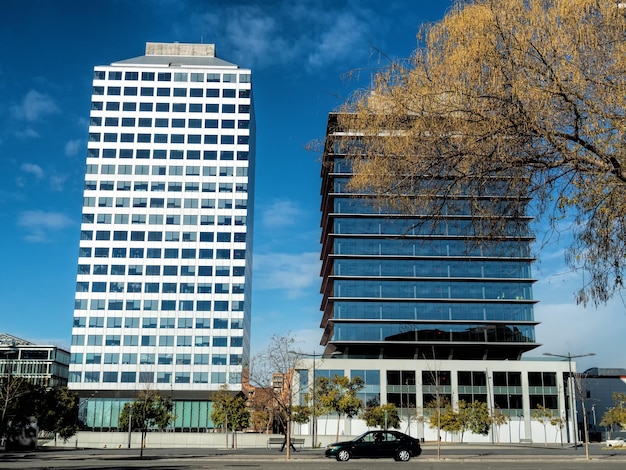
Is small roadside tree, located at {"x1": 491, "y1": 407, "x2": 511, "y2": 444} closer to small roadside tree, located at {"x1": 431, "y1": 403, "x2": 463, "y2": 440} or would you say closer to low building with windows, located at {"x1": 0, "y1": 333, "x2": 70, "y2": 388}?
small roadside tree, located at {"x1": 431, "y1": 403, "x2": 463, "y2": 440}

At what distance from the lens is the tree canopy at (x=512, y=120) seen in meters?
10.2

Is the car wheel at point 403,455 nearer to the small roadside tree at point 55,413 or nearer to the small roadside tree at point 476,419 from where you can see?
the small roadside tree at point 476,419

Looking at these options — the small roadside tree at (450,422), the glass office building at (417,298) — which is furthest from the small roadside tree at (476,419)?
the glass office building at (417,298)

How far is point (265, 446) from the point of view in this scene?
68062 millimetres

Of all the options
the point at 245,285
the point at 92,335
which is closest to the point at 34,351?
the point at 92,335

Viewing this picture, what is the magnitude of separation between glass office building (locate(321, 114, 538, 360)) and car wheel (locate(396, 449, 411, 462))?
4756cm

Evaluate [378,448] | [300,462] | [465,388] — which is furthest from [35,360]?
[378,448]

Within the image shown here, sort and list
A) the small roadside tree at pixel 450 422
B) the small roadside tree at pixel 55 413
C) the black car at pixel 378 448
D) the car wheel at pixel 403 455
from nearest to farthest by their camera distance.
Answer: the car wheel at pixel 403 455 → the black car at pixel 378 448 → the small roadside tree at pixel 55 413 → the small roadside tree at pixel 450 422

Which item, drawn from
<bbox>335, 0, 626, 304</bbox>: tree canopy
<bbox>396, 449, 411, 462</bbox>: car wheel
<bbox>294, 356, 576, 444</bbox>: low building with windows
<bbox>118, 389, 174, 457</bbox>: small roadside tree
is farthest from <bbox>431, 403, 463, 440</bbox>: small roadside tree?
<bbox>335, 0, 626, 304</bbox>: tree canopy

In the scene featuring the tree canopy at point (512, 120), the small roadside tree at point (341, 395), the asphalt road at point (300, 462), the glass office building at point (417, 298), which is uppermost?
the glass office building at point (417, 298)

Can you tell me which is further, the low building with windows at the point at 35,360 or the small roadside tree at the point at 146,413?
the low building with windows at the point at 35,360

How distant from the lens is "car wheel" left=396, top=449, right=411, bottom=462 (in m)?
34.0

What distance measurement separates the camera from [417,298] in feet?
275

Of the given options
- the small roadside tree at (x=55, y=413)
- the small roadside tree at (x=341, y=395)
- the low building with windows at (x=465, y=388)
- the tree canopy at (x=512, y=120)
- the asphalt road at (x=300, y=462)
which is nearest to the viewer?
the tree canopy at (x=512, y=120)
